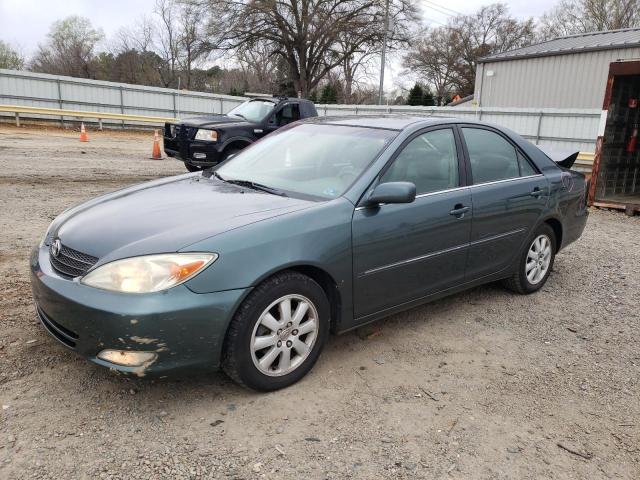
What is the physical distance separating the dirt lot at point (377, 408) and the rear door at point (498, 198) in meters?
0.51

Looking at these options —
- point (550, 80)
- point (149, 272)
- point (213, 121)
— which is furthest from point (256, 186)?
point (550, 80)

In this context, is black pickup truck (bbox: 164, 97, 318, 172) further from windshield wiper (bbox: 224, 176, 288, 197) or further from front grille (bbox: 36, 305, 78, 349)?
front grille (bbox: 36, 305, 78, 349)

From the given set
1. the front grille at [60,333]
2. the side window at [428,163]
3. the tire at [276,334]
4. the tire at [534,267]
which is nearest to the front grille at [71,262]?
the front grille at [60,333]

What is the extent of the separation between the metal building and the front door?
20957 mm

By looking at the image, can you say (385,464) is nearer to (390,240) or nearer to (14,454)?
(390,240)

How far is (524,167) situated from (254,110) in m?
7.77

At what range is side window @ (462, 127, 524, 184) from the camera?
13.9 ft

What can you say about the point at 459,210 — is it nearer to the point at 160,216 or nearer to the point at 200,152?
the point at 160,216

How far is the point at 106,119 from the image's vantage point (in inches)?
951

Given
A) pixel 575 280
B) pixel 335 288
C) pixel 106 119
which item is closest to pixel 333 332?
pixel 335 288

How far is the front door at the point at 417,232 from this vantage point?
11.0 feet

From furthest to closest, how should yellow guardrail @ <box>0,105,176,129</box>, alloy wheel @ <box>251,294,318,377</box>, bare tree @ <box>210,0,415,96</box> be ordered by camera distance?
bare tree @ <box>210,0,415,96</box> < yellow guardrail @ <box>0,105,176,129</box> < alloy wheel @ <box>251,294,318,377</box>

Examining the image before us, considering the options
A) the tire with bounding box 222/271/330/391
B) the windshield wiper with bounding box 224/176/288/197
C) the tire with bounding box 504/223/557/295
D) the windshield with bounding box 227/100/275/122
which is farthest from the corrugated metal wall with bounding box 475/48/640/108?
the tire with bounding box 222/271/330/391

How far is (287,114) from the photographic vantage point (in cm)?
1155
